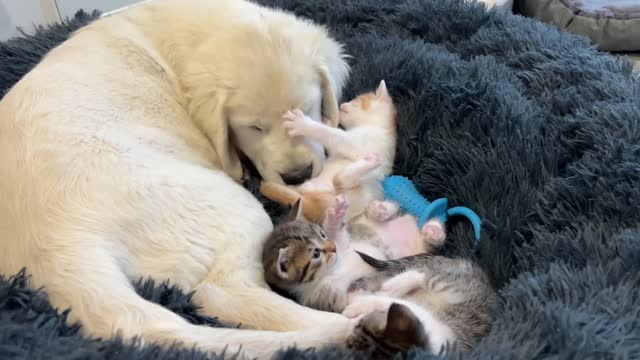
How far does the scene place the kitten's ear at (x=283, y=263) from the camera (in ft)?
4.77

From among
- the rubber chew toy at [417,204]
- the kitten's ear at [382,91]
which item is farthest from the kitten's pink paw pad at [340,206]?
the kitten's ear at [382,91]

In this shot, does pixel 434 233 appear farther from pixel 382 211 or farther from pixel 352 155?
pixel 352 155

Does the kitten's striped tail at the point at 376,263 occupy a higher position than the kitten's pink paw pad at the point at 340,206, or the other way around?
the kitten's pink paw pad at the point at 340,206

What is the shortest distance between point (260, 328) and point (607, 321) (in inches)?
24.1

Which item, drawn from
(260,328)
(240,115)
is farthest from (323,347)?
(240,115)

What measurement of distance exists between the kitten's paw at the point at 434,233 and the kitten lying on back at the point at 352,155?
199mm

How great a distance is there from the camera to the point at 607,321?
1.17 meters

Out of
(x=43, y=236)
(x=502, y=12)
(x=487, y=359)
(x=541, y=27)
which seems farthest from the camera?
(x=502, y=12)

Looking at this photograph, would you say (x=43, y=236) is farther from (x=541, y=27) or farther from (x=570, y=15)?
(x=570, y=15)

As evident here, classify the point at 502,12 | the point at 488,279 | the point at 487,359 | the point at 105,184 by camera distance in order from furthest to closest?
the point at 502,12 → the point at 488,279 → the point at 105,184 → the point at 487,359

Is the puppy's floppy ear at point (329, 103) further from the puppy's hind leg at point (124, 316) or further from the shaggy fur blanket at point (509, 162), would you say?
the puppy's hind leg at point (124, 316)

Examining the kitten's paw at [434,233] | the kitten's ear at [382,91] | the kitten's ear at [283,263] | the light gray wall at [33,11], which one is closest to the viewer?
the kitten's ear at [283,263]

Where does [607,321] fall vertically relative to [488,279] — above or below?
above

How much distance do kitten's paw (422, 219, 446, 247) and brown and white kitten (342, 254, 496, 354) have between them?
0.26 feet
